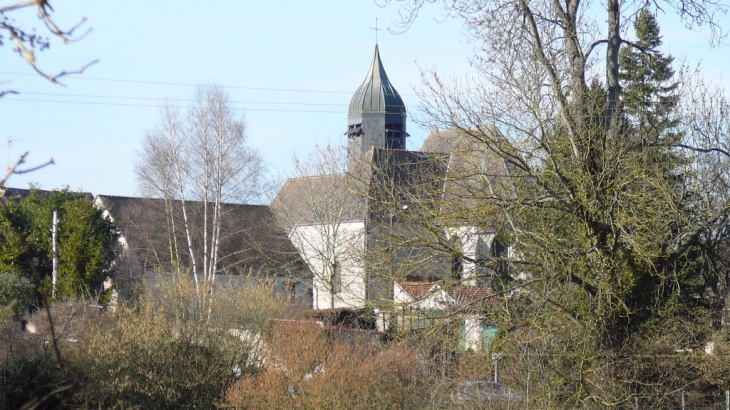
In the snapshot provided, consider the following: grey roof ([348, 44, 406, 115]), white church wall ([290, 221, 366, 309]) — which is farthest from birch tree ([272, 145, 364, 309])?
grey roof ([348, 44, 406, 115])

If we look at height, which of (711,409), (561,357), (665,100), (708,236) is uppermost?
(665,100)

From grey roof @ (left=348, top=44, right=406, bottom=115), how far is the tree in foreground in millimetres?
31335

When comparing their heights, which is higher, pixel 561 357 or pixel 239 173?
pixel 239 173

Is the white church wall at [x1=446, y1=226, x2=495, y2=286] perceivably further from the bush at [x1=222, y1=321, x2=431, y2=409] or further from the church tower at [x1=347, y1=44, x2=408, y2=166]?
the church tower at [x1=347, y1=44, x2=408, y2=166]

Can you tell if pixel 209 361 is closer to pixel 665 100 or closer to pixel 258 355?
pixel 258 355

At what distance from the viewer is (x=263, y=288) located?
17.4 meters

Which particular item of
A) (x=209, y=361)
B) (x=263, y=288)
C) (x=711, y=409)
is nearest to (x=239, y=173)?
(x=263, y=288)

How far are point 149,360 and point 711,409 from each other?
32.9 feet

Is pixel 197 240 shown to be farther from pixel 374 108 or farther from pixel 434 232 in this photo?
pixel 434 232

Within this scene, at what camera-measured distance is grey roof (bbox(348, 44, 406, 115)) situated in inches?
1752

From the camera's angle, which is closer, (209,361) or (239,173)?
(209,361)

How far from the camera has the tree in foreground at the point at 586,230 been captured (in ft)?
37.8

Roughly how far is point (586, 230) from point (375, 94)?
112 ft

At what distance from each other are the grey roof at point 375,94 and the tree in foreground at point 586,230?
31.3m
